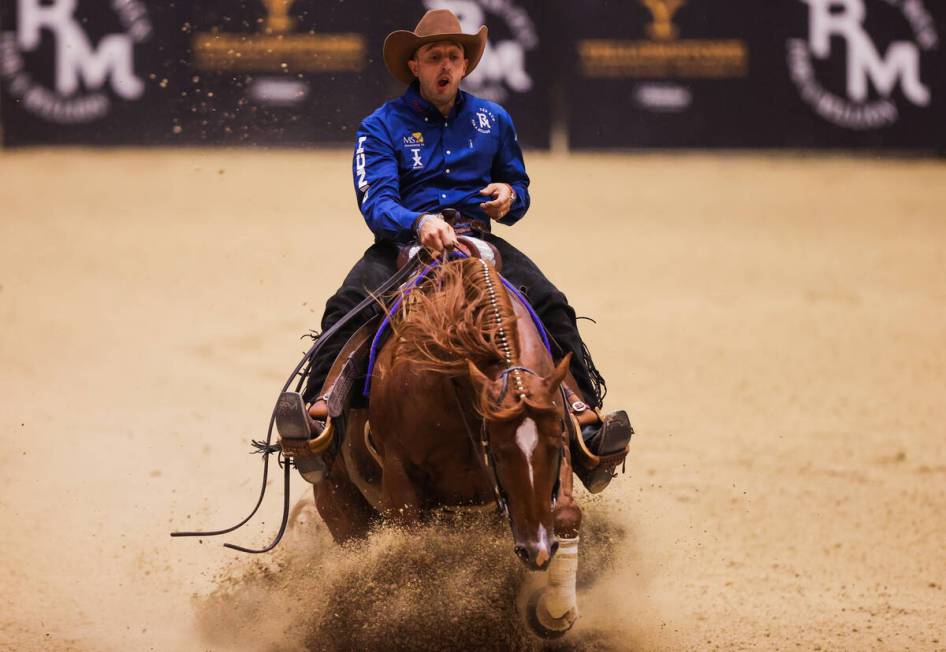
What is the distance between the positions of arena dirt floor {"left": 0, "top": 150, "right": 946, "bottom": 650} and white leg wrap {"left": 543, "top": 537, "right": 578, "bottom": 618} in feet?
1.32

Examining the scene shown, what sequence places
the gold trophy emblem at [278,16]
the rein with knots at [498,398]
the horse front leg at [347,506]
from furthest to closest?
the gold trophy emblem at [278,16]
the horse front leg at [347,506]
the rein with knots at [498,398]

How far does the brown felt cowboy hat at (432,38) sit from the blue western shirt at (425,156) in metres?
0.13

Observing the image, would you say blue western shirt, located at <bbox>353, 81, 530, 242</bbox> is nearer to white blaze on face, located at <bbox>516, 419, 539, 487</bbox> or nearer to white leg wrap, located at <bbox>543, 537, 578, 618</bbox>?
white blaze on face, located at <bbox>516, 419, 539, 487</bbox>

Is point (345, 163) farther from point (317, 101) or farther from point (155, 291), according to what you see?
point (155, 291)

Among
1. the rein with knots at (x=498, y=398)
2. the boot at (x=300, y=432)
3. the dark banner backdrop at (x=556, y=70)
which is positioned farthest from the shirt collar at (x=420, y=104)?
the dark banner backdrop at (x=556, y=70)

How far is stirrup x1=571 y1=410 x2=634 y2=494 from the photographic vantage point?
4457 millimetres

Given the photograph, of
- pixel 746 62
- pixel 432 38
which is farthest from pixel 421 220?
pixel 746 62

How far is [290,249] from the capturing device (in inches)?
426

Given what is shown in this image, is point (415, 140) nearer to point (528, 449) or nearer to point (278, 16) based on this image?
point (528, 449)

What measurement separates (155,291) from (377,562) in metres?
6.01

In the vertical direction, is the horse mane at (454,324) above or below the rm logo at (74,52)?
above

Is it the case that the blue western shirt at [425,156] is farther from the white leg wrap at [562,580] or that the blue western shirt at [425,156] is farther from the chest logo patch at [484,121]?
the white leg wrap at [562,580]

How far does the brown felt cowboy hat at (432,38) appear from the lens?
15.3 feet

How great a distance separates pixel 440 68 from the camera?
468 cm
